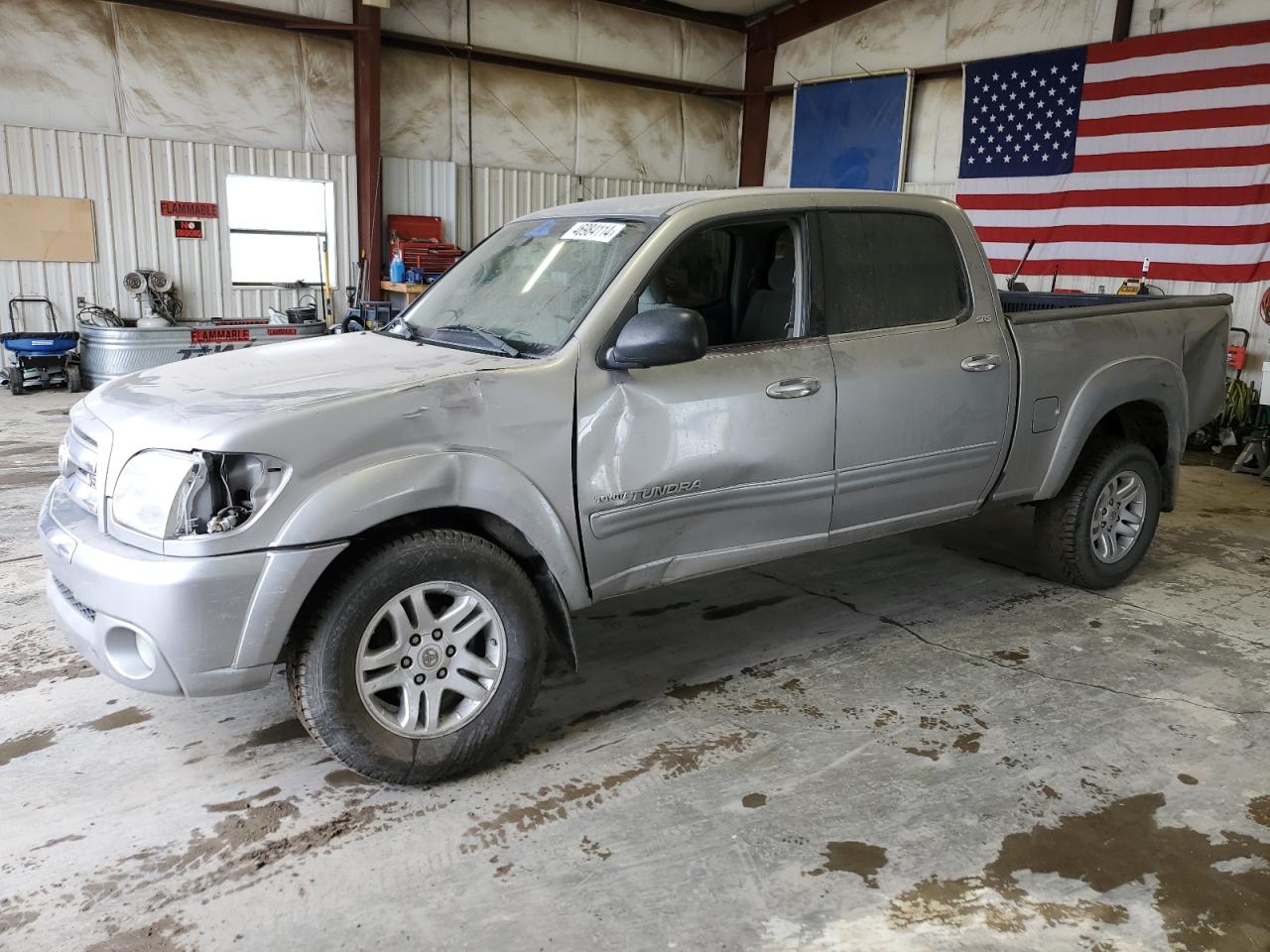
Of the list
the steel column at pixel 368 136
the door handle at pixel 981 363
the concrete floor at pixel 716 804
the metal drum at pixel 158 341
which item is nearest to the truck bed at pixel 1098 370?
the door handle at pixel 981 363

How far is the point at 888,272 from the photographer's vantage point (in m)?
3.57

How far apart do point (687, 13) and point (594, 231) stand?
1204 centimetres

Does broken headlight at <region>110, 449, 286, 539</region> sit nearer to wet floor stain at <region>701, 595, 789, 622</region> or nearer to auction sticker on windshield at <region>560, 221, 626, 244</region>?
auction sticker on windshield at <region>560, 221, 626, 244</region>

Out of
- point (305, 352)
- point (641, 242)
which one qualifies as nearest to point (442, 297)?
point (305, 352)

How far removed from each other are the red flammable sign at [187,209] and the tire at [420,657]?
9.69 metres

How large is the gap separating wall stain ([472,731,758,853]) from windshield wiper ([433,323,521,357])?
4.31 ft

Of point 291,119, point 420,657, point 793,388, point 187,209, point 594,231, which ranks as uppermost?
point 291,119

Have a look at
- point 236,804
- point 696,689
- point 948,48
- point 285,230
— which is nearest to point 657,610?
point 696,689

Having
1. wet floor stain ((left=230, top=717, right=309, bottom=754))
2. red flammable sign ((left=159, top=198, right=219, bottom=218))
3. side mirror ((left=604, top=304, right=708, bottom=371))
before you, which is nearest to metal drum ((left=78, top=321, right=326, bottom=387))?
red flammable sign ((left=159, top=198, right=219, bottom=218))

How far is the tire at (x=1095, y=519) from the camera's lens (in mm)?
4309

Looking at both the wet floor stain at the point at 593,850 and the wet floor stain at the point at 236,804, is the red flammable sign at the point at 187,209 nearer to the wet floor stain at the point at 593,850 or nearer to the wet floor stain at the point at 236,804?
the wet floor stain at the point at 236,804

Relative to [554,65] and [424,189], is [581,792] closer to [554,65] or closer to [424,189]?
[424,189]

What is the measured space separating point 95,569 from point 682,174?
521 inches

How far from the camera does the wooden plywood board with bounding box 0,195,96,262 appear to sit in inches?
385
